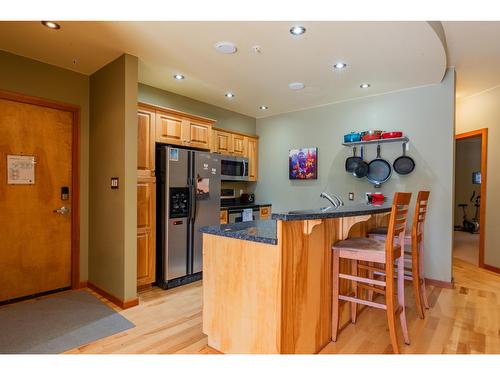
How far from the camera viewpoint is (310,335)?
1973mm

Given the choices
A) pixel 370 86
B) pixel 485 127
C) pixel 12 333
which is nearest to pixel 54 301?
pixel 12 333

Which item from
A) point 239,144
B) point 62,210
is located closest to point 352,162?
point 239,144

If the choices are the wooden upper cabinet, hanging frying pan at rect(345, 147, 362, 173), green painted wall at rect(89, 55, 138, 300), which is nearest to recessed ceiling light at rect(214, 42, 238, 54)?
green painted wall at rect(89, 55, 138, 300)

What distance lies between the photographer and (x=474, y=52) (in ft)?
9.94

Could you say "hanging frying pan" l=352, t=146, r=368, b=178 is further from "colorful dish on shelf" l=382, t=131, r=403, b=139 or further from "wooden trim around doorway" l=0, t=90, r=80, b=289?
"wooden trim around doorway" l=0, t=90, r=80, b=289

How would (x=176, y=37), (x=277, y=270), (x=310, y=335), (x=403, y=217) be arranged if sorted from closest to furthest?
(x=277, y=270), (x=310, y=335), (x=403, y=217), (x=176, y=37)

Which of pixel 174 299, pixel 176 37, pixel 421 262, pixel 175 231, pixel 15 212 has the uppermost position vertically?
pixel 176 37

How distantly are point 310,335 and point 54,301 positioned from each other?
2648mm

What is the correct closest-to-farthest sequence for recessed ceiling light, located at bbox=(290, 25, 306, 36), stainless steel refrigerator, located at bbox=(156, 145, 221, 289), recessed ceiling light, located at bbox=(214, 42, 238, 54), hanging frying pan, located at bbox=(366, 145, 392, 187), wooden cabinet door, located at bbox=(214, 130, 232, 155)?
recessed ceiling light, located at bbox=(290, 25, 306, 36)
recessed ceiling light, located at bbox=(214, 42, 238, 54)
stainless steel refrigerator, located at bbox=(156, 145, 221, 289)
hanging frying pan, located at bbox=(366, 145, 392, 187)
wooden cabinet door, located at bbox=(214, 130, 232, 155)

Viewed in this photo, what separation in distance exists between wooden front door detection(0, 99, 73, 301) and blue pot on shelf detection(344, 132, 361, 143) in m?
3.55

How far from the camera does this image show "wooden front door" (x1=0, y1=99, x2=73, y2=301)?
2850 millimetres

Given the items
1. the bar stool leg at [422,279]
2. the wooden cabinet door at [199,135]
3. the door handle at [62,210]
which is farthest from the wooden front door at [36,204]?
the bar stool leg at [422,279]

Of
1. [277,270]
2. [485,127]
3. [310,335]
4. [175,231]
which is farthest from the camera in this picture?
[485,127]

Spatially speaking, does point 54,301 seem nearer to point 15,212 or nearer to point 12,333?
point 12,333
